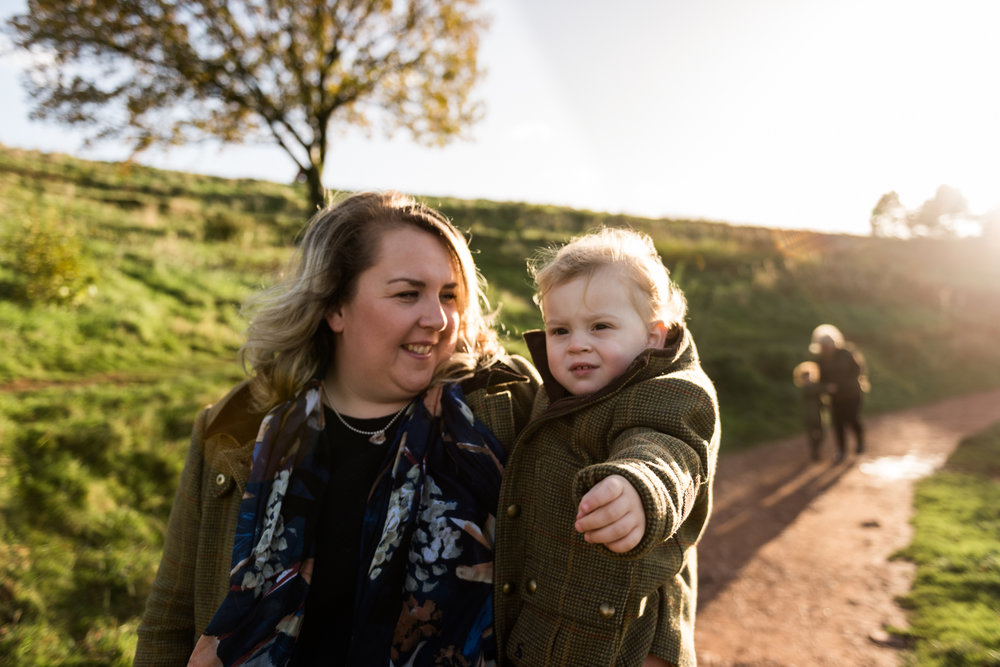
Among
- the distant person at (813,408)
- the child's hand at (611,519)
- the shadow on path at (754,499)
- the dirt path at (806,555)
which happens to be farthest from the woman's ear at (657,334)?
the distant person at (813,408)

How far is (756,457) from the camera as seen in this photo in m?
9.11

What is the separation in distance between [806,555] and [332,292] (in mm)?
5526

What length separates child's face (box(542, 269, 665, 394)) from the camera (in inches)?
78.5

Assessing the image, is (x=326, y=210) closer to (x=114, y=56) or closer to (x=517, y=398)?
(x=517, y=398)

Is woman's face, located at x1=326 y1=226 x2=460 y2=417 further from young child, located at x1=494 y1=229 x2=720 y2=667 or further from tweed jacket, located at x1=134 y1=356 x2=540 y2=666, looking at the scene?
young child, located at x1=494 y1=229 x2=720 y2=667

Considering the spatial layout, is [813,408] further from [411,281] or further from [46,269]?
[46,269]

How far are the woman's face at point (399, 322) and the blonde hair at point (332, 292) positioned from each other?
1.9 inches

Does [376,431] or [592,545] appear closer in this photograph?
[592,545]

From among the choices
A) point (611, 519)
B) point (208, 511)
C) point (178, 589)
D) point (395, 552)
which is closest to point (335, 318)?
point (208, 511)

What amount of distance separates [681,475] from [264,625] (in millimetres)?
1306

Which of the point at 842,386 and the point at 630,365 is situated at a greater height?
the point at 630,365

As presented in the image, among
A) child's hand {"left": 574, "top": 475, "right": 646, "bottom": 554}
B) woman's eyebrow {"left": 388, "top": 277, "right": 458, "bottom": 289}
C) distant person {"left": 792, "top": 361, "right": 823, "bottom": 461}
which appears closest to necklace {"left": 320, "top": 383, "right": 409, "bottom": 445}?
woman's eyebrow {"left": 388, "top": 277, "right": 458, "bottom": 289}

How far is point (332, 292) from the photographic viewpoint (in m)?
2.45

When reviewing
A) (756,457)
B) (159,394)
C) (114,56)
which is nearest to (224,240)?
(114,56)
